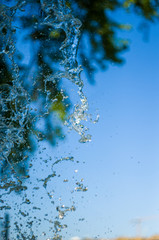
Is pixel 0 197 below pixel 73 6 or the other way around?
below

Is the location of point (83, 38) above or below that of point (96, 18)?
below

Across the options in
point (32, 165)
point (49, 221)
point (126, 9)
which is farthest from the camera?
point (126, 9)

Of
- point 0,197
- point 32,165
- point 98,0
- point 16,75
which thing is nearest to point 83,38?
point 98,0

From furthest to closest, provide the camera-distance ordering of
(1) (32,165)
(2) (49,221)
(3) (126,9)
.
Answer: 1. (3) (126,9)
2. (1) (32,165)
3. (2) (49,221)

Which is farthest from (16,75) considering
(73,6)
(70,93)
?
(73,6)

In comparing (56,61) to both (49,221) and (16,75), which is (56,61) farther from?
(49,221)

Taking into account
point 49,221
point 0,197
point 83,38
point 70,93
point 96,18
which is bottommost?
point 49,221

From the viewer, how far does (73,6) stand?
3.15 m

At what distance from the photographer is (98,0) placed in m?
3.24

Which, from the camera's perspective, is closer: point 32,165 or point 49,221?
point 49,221

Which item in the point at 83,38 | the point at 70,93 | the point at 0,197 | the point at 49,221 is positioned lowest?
the point at 49,221

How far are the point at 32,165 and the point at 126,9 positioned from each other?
1621 mm

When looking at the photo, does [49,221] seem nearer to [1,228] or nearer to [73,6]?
[1,228]

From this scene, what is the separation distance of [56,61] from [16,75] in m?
0.40
